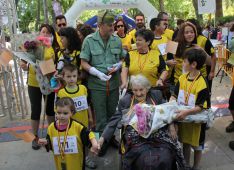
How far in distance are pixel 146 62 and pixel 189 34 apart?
796mm

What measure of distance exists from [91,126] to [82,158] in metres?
0.89

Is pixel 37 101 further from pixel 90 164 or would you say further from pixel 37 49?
pixel 90 164

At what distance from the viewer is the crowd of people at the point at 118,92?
2980 millimetres

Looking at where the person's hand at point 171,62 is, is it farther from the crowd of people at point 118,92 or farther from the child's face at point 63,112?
the child's face at point 63,112

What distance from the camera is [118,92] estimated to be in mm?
4387

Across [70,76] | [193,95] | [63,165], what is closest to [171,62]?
[193,95]

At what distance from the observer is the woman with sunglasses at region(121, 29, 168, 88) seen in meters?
3.79

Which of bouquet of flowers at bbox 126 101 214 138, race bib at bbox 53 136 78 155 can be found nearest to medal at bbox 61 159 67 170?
race bib at bbox 53 136 78 155

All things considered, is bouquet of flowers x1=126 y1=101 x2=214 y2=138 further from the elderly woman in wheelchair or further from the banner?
the banner

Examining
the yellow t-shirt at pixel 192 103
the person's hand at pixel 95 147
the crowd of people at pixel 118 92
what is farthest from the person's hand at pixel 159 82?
the person's hand at pixel 95 147

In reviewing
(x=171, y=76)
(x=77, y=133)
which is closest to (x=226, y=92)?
(x=171, y=76)

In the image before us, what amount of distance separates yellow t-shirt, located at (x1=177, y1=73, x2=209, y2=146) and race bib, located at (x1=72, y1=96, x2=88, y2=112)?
1.10m

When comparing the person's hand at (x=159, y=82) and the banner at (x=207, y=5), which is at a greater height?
the banner at (x=207, y=5)

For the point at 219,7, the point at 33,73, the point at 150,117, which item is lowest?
the point at 150,117
